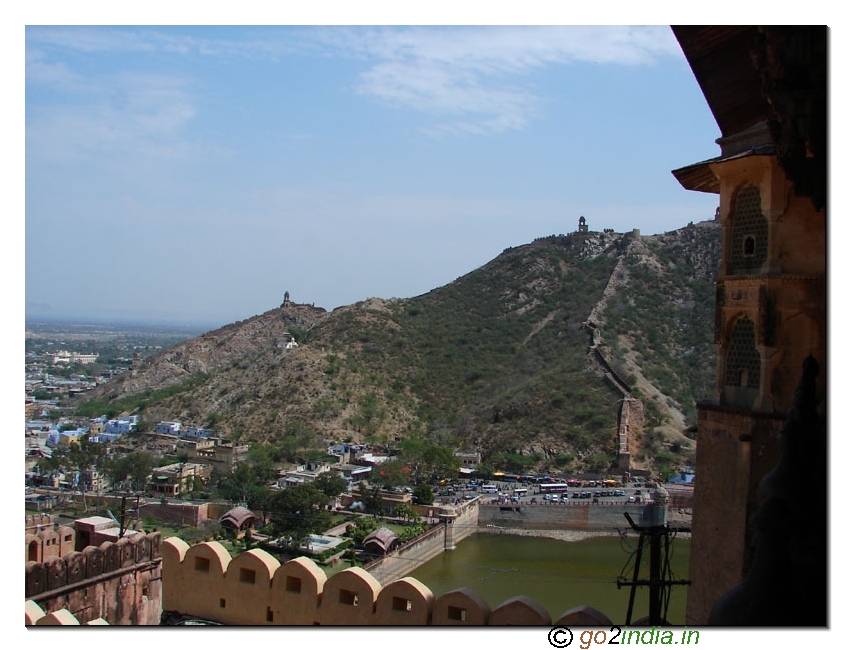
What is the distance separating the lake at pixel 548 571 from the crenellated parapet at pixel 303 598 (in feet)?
48.1

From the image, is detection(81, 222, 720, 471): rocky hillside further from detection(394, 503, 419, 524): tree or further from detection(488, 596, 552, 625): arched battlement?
detection(488, 596, 552, 625): arched battlement

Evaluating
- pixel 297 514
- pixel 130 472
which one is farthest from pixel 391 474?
pixel 130 472

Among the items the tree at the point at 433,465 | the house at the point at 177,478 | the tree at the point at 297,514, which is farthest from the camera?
the tree at the point at 433,465

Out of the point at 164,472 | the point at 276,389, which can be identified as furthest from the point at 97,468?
the point at 276,389

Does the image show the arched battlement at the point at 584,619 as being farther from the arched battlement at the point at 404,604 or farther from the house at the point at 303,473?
the house at the point at 303,473

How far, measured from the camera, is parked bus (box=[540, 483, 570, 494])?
1347 inches

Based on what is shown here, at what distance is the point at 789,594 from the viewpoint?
9.60ft

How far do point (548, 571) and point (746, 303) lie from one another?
2267 cm

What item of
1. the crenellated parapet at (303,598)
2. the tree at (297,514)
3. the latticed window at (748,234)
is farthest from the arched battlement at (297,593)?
the tree at (297,514)

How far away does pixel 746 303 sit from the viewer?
4.80 meters

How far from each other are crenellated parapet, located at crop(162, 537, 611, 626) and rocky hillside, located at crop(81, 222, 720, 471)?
112 feet

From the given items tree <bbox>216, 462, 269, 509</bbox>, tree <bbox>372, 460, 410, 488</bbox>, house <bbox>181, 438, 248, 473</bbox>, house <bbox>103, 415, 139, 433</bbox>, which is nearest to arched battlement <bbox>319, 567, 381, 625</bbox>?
tree <bbox>216, 462, 269, 509</bbox>

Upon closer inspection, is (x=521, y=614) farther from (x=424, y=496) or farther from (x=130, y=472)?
(x=130, y=472)

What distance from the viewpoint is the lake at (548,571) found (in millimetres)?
21484
